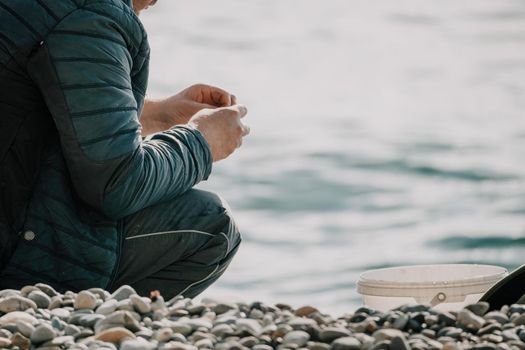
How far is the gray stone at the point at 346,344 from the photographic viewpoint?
99.0 inches

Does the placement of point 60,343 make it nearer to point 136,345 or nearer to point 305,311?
point 136,345

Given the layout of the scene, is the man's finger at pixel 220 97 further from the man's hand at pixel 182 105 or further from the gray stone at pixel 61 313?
the gray stone at pixel 61 313

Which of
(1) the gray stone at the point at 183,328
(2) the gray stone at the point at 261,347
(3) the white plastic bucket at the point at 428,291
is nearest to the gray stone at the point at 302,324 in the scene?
(2) the gray stone at the point at 261,347

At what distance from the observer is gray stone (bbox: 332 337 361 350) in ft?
8.25

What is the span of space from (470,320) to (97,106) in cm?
105

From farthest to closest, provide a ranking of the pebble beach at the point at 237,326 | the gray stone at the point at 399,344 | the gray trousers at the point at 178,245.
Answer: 1. the gray trousers at the point at 178,245
2. the pebble beach at the point at 237,326
3. the gray stone at the point at 399,344

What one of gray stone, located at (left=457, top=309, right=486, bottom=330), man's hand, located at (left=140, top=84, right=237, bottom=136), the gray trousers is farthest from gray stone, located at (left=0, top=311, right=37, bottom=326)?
man's hand, located at (left=140, top=84, right=237, bottom=136)

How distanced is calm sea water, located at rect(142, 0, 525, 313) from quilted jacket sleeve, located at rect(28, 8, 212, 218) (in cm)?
461

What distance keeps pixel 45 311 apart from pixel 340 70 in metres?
10.00

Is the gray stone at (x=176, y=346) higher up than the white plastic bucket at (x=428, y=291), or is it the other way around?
the white plastic bucket at (x=428, y=291)

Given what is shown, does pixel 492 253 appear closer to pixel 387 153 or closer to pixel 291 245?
pixel 291 245

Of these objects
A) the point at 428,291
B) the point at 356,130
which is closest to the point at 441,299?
the point at 428,291

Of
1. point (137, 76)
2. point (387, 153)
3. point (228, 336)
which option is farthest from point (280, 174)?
point (228, 336)

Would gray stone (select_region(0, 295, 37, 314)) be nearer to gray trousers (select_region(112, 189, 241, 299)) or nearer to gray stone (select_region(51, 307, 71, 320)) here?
gray stone (select_region(51, 307, 71, 320))
